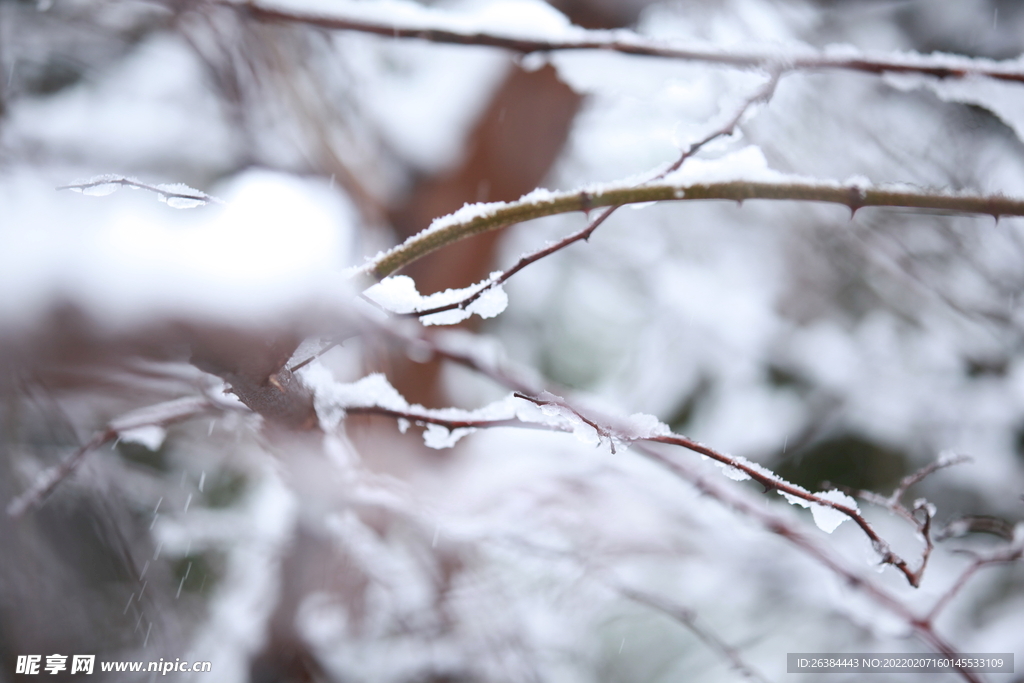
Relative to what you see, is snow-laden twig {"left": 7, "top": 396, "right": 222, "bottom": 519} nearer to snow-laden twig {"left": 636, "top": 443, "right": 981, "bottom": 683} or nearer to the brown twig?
snow-laden twig {"left": 636, "top": 443, "right": 981, "bottom": 683}

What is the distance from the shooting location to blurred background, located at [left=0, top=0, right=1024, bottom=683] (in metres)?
0.34

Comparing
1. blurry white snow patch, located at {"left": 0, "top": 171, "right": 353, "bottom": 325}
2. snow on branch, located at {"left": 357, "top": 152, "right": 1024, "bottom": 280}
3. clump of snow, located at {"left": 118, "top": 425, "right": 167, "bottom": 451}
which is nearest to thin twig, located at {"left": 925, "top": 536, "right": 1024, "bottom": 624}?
snow on branch, located at {"left": 357, "top": 152, "right": 1024, "bottom": 280}

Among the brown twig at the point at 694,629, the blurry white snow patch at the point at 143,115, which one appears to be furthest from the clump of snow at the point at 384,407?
the blurry white snow patch at the point at 143,115

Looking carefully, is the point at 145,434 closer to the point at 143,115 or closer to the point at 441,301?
the point at 441,301

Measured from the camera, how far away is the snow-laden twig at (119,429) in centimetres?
48

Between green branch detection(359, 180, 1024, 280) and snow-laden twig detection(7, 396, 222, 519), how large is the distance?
0.27m

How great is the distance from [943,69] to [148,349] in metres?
0.71

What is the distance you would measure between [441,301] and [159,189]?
207mm

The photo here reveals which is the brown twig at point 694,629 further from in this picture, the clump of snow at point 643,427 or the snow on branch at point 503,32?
the snow on branch at point 503,32

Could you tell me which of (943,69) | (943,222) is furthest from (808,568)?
(943,69)

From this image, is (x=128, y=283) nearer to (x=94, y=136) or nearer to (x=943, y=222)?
(x=94, y=136)

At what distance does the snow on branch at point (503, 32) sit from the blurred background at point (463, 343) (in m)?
0.02

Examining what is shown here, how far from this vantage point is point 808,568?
1095 millimetres

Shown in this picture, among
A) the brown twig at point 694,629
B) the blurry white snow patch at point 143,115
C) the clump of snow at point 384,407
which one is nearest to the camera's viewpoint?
the clump of snow at point 384,407
